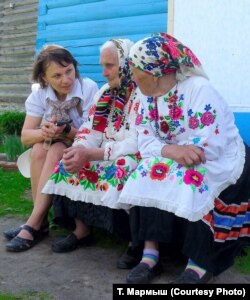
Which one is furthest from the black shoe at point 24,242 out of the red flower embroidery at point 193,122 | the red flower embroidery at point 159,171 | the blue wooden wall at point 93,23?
the blue wooden wall at point 93,23

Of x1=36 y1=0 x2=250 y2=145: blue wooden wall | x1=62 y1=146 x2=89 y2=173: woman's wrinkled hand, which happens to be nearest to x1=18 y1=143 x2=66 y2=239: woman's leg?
x1=62 y1=146 x2=89 y2=173: woman's wrinkled hand

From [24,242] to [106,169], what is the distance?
79cm

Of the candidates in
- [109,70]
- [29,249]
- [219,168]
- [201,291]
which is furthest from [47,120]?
[201,291]

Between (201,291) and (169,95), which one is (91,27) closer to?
(169,95)

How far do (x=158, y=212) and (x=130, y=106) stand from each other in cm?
87

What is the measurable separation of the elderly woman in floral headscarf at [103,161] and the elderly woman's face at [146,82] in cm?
20

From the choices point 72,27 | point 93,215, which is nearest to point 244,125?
point 93,215

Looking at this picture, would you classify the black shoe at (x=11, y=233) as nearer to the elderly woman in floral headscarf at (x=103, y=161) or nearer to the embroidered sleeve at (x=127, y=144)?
the elderly woman in floral headscarf at (x=103, y=161)

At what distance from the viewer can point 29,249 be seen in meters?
3.46

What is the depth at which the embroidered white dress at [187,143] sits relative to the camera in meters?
2.70

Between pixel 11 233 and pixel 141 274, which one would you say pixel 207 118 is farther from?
pixel 11 233

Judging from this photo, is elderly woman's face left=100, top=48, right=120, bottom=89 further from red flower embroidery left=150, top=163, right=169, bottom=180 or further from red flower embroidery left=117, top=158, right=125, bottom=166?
red flower embroidery left=150, top=163, right=169, bottom=180

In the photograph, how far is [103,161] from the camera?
3287 mm

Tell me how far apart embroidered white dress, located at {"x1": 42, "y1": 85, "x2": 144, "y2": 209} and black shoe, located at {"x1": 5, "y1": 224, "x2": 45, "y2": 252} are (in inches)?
13.3
